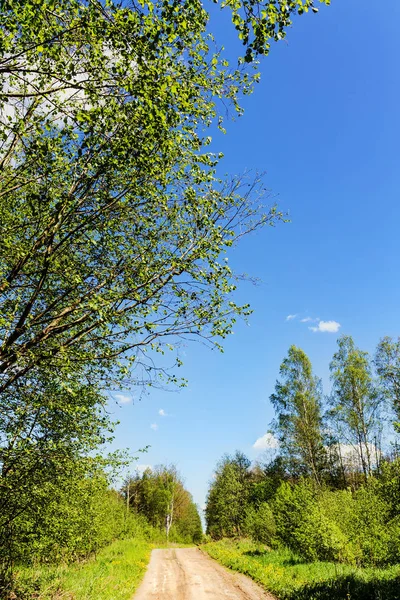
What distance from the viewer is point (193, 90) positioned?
18.7 feet

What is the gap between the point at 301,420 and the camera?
3139cm

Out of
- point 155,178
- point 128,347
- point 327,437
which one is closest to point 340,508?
point 327,437

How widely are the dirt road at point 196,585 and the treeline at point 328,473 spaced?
15.0 ft

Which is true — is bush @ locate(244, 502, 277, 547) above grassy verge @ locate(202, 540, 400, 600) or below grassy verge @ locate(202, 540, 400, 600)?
below

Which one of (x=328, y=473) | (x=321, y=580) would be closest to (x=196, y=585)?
(x=321, y=580)

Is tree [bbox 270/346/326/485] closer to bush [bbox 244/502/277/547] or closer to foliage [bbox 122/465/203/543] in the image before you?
bush [bbox 244/502/277/547]

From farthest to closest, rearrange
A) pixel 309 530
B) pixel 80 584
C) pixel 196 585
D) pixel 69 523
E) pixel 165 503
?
pixel 165 503, pixel 309 530, pixel 196 585, pixel 80 584, pixel 69 523

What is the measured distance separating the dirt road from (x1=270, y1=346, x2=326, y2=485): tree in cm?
1430

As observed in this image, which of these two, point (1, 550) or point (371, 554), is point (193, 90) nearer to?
point (1, 550)

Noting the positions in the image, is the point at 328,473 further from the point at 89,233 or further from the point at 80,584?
the point at 89,233

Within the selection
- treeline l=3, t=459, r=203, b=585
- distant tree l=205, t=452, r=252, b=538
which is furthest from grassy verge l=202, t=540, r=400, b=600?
distant tree l=205, t=452, r=252, b=538

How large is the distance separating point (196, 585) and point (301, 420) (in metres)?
19.5

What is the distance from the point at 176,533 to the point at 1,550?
58.5m

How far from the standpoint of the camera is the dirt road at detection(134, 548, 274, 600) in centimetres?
1223
